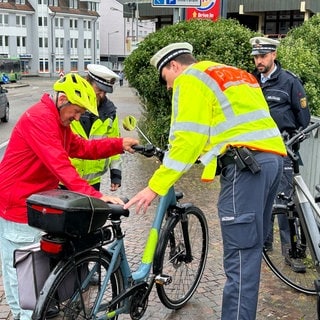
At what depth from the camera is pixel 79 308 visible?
317cm

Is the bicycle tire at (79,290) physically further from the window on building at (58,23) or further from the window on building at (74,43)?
the window on building at (74,43)

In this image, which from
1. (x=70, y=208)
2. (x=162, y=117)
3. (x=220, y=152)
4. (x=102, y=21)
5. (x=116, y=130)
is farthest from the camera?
(x=102, y=21)

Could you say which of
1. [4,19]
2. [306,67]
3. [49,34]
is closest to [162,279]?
[306,67]

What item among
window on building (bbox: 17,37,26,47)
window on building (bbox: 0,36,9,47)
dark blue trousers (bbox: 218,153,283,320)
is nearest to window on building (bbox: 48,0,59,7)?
window on building (bbox: 17,37,26,47)

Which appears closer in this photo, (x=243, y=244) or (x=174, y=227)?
(x=243, y=244)

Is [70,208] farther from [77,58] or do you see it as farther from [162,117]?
[77,58]

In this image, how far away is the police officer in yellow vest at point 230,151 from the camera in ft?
10.4

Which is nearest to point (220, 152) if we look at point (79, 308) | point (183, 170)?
point (183, 170)

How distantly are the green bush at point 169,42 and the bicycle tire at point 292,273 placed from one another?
5477mm

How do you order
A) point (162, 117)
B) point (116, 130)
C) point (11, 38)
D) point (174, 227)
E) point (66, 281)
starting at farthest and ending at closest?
point (11, 38) < point (162, 117) < point (116, 130) < point (174, 227) < point (66, 281)

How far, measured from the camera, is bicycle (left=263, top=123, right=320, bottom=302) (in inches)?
163

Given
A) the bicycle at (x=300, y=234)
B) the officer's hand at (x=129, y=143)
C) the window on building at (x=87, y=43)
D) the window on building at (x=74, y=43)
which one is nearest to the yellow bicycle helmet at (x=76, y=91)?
the officer's hand at (x=129, y=143)

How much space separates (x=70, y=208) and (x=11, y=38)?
8153 centimetres

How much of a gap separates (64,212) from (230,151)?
3.51 feet
